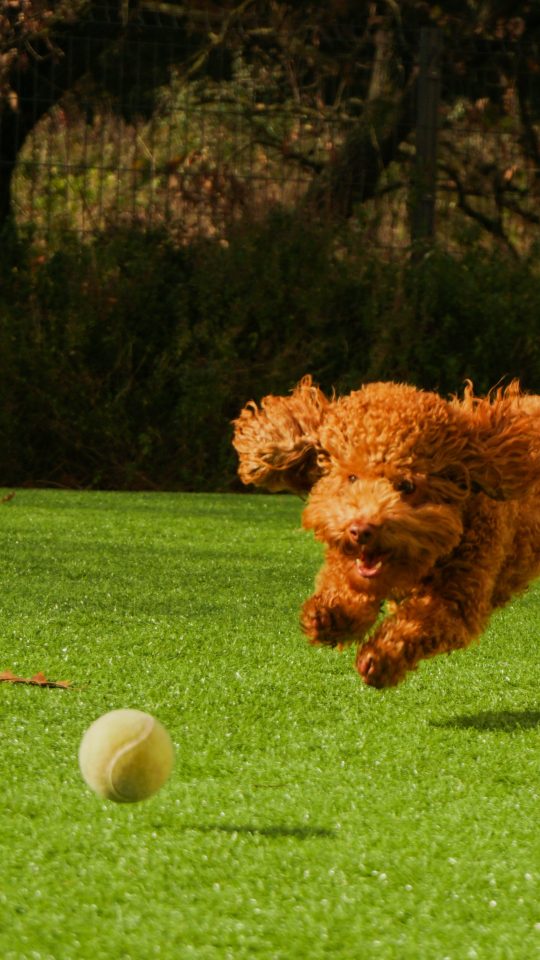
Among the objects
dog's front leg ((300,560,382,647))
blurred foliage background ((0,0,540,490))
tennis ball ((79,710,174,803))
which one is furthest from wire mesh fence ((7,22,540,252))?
tennis ball ((79,710,174,803))

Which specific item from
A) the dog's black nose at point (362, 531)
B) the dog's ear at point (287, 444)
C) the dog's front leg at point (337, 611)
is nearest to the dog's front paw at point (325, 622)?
the dog's front leg at point (337, 611)

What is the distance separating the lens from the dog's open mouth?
3.44m

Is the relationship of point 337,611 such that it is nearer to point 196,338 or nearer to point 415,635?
point 415,635

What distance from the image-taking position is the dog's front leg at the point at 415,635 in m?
3.46

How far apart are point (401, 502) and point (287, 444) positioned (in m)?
0.52

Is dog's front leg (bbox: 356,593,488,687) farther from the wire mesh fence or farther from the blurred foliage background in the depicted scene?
the wire mesh fence

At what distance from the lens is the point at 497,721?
144 inches

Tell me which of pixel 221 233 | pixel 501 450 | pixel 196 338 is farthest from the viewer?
pixel 221 233

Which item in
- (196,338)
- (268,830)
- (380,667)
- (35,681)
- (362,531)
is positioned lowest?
(196,338)

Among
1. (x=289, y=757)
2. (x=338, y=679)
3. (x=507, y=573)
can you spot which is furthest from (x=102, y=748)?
(x=507, y=573)

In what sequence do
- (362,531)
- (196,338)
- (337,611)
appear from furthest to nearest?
(196,338) → (337,611) → (362,531)

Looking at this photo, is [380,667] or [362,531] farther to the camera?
[380,667]

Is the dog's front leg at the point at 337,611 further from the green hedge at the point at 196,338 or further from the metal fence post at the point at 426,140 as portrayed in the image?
the metal fence post at the point at 426,140

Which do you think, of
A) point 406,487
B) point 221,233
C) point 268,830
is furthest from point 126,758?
point 221,233
